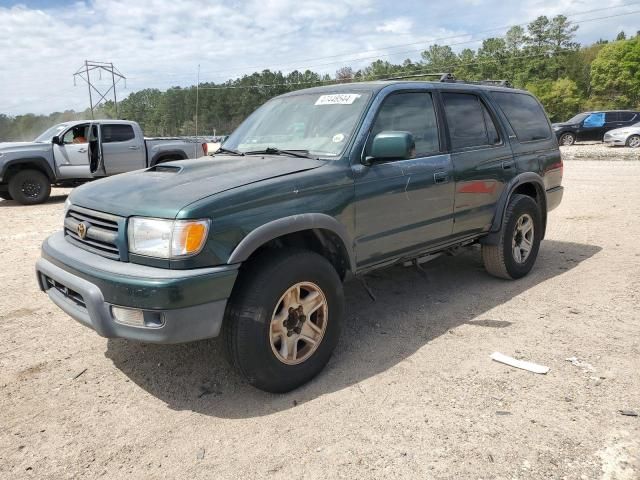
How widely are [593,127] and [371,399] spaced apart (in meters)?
25.9

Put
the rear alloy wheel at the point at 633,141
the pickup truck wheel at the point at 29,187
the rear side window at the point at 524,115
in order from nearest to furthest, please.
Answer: the rear side window at the point at 524,115, the pickup truck wheel at the point at 29,187, the rear alloy wheel at the point at 633,141

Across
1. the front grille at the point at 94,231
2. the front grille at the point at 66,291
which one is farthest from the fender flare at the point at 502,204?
the front grille at the point at 66,291

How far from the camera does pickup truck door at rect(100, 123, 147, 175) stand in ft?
38.7

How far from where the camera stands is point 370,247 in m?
3.52

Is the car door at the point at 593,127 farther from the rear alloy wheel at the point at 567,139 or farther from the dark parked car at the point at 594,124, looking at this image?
the rear alloy wheel at the point at 567,139

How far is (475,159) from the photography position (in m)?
4.34

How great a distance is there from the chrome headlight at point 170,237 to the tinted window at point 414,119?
5.33ft

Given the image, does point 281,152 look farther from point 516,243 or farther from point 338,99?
point 516,243

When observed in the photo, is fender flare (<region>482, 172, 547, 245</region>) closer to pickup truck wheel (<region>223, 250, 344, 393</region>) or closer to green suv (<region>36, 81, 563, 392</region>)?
green suv (<region>36, 81, 563, 392</region>)

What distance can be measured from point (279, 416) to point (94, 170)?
34.5ft

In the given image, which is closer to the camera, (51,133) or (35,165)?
(35,165)

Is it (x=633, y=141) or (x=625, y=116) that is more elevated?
(x=625, y=116)

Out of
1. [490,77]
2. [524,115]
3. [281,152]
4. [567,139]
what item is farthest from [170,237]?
[490,77]

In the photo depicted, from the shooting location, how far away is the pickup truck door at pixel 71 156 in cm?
1131
